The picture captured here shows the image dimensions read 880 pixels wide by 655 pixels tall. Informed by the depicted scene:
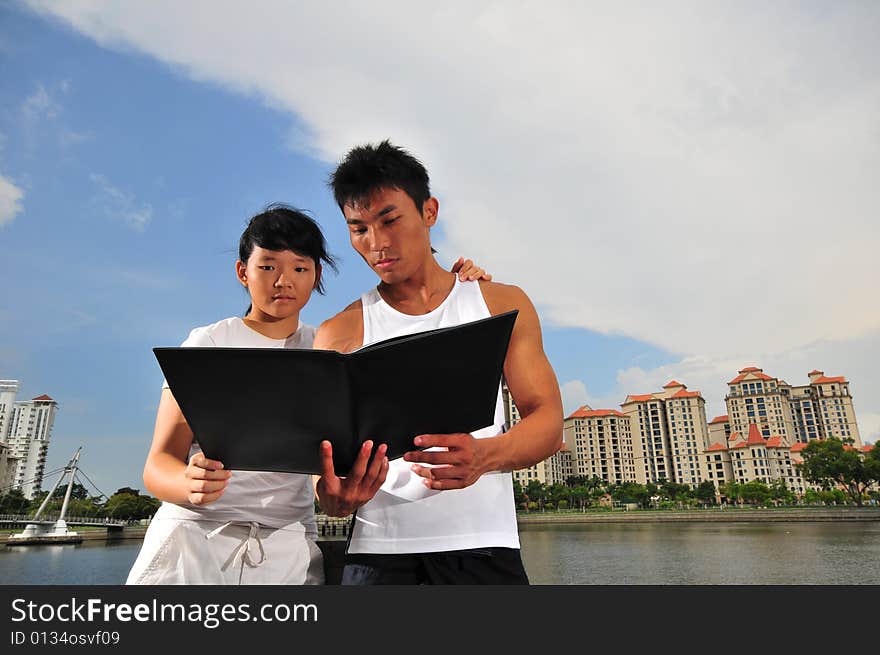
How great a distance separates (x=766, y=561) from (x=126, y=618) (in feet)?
70.9

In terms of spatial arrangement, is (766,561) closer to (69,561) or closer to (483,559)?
(483,559)

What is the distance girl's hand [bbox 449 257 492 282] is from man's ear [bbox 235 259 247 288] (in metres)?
0.55

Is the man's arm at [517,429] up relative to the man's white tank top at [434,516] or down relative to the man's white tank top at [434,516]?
up

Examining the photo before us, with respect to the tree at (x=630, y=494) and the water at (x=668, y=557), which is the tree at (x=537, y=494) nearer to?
the tree at (x=630, y=494)

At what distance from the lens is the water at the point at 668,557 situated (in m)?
15.9

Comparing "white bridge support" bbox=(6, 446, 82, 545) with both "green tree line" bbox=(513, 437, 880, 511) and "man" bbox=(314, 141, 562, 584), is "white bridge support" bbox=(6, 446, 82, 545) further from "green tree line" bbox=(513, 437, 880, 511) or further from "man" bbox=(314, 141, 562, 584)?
"man" bbox=(314, 141, 562, 584)

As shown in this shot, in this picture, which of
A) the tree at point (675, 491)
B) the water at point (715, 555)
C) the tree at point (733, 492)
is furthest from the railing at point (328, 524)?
the tree at point (675, 491)

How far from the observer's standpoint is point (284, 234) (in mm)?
1425

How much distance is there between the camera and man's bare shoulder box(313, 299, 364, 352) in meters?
1.23

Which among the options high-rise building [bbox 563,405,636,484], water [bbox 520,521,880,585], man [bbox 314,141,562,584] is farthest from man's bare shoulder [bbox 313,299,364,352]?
high-rise building [bbox 563,405,636,484]

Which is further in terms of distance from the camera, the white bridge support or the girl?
the white bridge support

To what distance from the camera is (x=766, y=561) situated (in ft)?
59.9

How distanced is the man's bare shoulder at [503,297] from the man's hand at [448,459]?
0.41 meters

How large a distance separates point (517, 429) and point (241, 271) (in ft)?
2.88
